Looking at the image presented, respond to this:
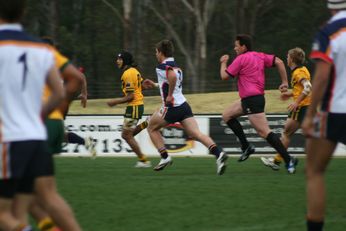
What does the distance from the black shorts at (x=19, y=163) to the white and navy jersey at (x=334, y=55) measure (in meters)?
2.23

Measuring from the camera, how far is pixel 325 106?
6840 millimetres

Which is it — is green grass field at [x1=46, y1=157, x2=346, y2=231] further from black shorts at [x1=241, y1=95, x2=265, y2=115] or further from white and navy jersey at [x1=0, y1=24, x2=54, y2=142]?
white and navy jersey at [x1=0, y1=24, x2=54, y2=142]

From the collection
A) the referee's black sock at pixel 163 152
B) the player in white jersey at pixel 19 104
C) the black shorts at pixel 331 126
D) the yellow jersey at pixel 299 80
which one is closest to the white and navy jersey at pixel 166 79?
the referee's black sock at pixel 163 152

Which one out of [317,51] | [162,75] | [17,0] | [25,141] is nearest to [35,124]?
[25,141]

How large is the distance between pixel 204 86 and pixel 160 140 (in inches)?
506

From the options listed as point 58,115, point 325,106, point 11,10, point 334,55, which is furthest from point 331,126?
point 11,10

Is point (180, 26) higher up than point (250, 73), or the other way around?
point (250, 73)

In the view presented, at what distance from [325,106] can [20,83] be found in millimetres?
2485

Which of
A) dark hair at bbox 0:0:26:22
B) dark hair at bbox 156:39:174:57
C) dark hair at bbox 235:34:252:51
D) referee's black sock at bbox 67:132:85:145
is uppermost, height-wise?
dark hair at bbox 0:0:26:22

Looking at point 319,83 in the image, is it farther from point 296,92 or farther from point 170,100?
point 296,92

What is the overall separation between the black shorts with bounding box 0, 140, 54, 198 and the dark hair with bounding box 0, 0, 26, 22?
74 centimetres

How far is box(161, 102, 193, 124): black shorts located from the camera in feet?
45.0

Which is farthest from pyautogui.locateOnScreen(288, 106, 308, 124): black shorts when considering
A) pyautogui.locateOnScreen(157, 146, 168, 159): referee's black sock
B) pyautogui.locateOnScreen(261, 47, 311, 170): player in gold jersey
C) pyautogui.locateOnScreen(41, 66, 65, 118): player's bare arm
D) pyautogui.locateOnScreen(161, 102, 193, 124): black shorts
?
pyautogui.locateOnScreen(41, 66, 65, 118): player's bare arm

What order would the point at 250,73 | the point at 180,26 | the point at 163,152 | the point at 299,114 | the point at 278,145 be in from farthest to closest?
1. the point at 180,26
2. the point at 299,114
3. the point at 163,152
4. the point at 250,73
5. the point at 278,145
